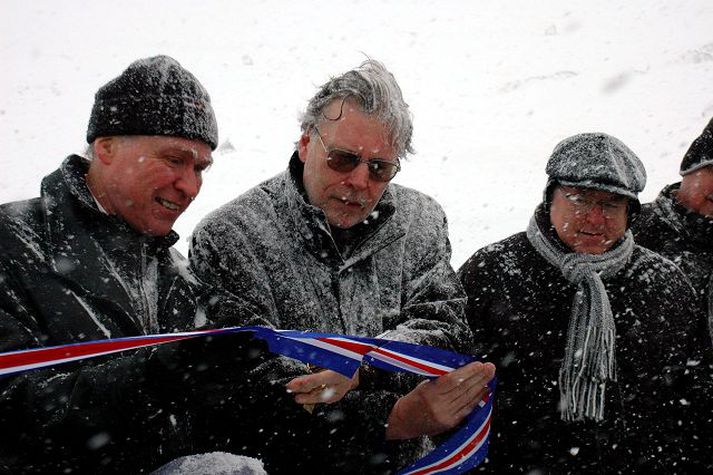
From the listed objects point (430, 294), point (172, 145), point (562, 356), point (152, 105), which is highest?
point (152, 105)

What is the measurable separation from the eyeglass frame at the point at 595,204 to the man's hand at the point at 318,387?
66.3 inches

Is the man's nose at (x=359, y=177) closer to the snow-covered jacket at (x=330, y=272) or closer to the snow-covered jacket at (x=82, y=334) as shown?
the snow-covered jacket at (x=330, y=272)

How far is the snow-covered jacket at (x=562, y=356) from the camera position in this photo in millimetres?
3432

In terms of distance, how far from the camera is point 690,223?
4066 mm

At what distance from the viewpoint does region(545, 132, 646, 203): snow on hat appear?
3400mm

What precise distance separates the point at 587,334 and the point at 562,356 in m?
0.18

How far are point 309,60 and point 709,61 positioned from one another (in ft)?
33.8

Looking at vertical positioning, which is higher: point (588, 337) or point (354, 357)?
point (354, 357)

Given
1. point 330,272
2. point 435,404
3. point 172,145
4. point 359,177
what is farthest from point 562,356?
point 172,145

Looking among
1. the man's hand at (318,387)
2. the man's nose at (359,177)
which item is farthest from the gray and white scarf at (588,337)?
the man's hand at (318,387)

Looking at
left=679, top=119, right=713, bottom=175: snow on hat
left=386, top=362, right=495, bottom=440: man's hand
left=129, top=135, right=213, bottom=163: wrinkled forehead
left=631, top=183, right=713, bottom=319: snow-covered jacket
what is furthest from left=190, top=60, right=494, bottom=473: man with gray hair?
left=679, top=119, right=713, bottom=175: snow on hat

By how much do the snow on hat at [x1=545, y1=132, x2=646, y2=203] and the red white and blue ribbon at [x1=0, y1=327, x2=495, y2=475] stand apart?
1203 mm

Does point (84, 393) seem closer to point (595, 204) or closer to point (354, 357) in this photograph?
point (354, 357)

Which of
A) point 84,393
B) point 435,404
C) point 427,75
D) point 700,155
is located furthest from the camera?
point 427,75
